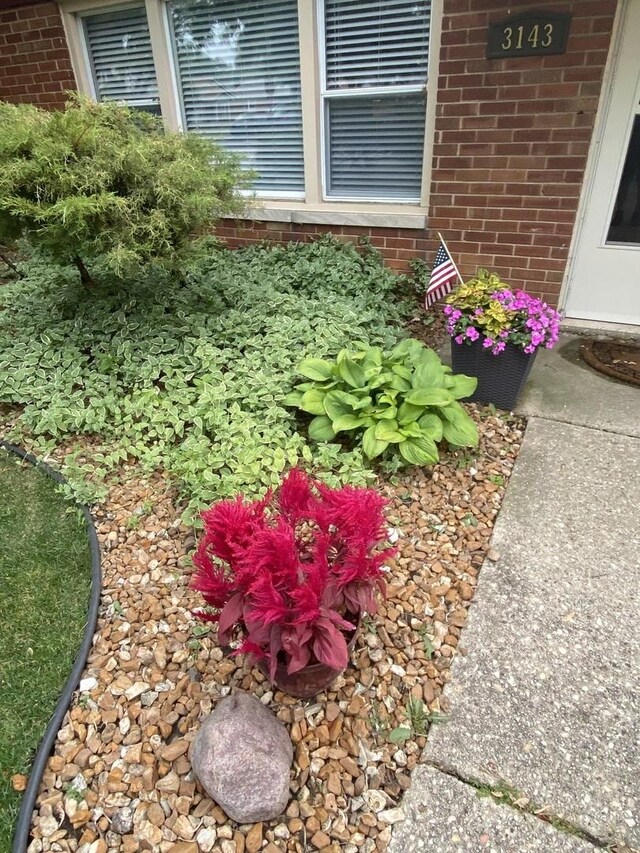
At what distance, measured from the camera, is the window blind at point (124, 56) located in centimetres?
478

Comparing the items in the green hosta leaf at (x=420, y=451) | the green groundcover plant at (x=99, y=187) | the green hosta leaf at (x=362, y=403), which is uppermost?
the green groundcover plant at (x=99, y=187)

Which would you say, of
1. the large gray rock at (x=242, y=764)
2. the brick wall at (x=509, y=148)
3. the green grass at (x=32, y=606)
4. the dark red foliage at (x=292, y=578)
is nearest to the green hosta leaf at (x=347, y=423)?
the dark red foliage at (x=292, y=578)

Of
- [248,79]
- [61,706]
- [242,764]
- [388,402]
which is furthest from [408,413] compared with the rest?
[248,79]

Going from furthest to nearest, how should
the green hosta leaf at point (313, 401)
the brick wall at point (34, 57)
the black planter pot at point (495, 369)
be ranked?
the brick wall at point (34, 57)
the black planter pot at point (495, 369)
the green hosta leaf at point (313, 401)

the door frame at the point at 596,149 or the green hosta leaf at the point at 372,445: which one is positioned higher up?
the door frame at the point at 596,149

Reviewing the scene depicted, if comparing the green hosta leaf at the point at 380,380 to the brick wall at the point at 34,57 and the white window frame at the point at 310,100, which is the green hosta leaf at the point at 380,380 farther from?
the brick wall at the point at 34,57

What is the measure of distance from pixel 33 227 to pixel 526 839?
325 centimetres

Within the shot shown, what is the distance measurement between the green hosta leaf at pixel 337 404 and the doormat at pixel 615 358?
1.86m

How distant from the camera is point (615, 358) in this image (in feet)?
12.2

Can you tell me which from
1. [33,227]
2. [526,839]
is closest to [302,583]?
[526,839]

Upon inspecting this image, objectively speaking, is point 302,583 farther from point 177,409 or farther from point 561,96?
point 561,96

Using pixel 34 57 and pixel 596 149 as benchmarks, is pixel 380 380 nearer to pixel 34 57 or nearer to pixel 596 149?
pixel 596 149

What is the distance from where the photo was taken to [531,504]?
251 cm

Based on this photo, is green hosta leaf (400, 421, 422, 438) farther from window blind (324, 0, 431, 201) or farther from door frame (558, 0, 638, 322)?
window blind (324, 0, 431, 201)
